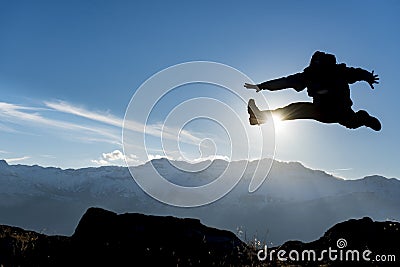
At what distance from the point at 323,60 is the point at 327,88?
78cm

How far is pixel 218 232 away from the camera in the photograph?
12.1m

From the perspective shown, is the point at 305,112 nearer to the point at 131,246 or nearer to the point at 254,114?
the point at 254,114

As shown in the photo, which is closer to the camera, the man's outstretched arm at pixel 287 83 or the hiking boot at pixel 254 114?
the man's outstretched arm at pixel 287 83

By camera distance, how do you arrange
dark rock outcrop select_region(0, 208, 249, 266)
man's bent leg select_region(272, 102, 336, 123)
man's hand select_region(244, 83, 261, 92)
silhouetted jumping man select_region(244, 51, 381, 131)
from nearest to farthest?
dark rock outcrop select_region(0, 208, 249, 266), silhouetted jumping man select_region(244, 51, 381, 131), man's bent leg select_region(272, 102, 336, 123), man's hand select_region(244, 83, 261, 92)

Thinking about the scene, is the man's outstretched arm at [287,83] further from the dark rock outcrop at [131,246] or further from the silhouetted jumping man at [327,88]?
the dark rock outcrop at [131,246]

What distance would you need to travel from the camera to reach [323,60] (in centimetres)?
1105

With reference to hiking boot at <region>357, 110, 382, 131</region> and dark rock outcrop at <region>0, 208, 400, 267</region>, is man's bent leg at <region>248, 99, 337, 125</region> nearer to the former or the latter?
hiking boot at <region>357, 110, 382, 131</region>

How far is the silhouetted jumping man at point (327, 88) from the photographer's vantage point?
10.9 meters

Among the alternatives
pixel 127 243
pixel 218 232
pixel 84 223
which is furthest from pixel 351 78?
pixel 84 223

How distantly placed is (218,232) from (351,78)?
5.66 m

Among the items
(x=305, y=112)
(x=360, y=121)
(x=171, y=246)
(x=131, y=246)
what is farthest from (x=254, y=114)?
(x=131, y=246)

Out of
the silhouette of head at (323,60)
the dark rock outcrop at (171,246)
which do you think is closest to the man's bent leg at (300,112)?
the silhouette of head at (323,60)

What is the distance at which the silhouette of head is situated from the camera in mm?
10959

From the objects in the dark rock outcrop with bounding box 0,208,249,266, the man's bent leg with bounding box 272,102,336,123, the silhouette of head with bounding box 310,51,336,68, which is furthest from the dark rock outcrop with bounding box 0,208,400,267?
the silhouette of head with bounding box 310,51,336,68
